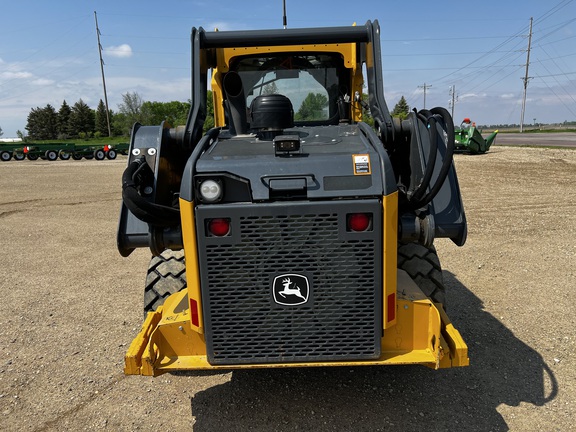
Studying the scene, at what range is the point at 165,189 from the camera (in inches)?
130

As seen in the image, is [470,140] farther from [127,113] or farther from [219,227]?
[127,113]

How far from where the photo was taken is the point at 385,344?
9.21 ft

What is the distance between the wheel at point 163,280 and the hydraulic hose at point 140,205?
30.1 inches

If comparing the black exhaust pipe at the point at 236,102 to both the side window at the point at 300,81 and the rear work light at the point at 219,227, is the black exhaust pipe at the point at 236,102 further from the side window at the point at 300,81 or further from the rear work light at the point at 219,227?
the rear work light at the point at 219,227

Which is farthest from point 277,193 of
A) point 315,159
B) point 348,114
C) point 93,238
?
point 93,238

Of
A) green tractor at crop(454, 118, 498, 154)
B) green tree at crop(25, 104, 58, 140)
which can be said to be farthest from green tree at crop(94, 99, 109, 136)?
green tractor at crop(454, 118, 498, 154)

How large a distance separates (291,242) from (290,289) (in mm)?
272

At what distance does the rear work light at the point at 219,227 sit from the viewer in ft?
8.38

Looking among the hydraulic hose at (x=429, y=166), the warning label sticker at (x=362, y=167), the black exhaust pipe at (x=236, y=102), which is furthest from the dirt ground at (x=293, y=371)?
the black exhaust pipe at (x=236, y=102)

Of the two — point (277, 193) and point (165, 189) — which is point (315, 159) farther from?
point (165, 189)

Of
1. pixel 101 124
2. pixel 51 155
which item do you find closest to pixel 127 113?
pixel 101 124

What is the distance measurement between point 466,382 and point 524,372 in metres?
0.47

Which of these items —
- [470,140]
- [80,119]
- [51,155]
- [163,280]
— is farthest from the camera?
[80,119]

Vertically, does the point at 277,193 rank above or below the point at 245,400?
above
